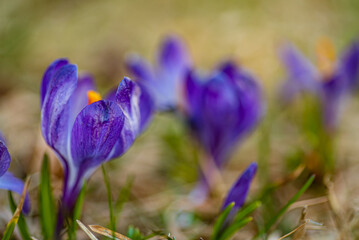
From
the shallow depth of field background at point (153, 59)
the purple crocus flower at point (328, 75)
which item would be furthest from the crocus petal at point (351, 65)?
the shallow depth of field background at point (153, 59)

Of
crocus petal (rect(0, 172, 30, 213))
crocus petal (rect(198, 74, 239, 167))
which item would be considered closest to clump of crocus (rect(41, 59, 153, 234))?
crocus petal (rect(0, 172, 30, 213))

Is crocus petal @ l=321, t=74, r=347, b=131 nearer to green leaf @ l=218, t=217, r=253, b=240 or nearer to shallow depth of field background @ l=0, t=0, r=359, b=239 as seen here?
shallow depth of field background @ l=0, t=0, r=359, b=239

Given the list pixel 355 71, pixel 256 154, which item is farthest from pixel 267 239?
pixel 256 154

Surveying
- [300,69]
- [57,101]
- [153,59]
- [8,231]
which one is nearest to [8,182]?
[8,231]

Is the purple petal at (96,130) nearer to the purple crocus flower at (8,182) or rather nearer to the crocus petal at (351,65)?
the purple crocus flower at (8,182)

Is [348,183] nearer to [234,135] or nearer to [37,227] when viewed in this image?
[234,135]
